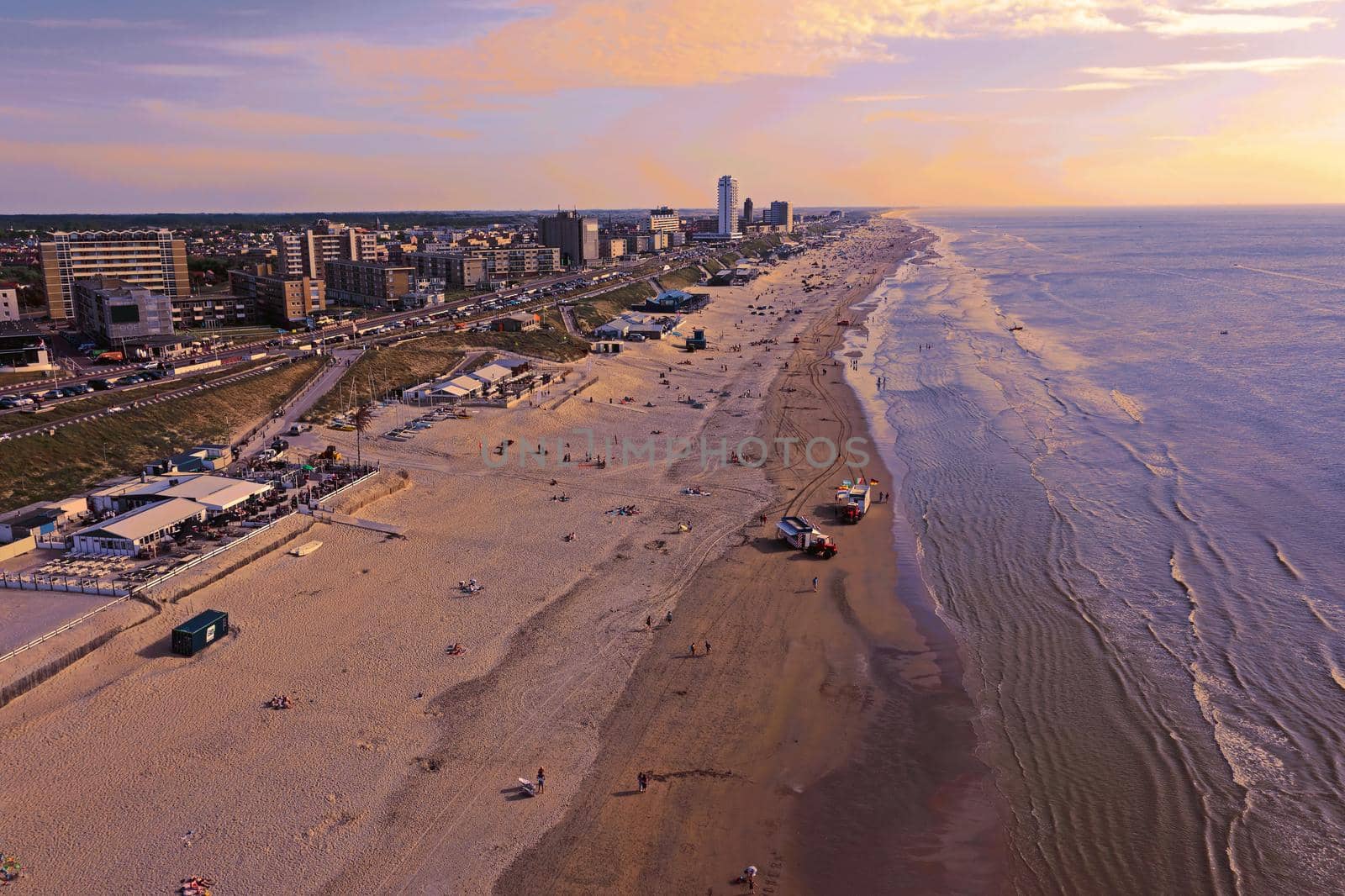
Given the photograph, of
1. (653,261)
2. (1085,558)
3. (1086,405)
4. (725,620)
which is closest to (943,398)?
(1086,405)

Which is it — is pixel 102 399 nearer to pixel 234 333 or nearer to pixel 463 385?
pixel 463 385

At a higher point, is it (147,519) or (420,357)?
(420,357)

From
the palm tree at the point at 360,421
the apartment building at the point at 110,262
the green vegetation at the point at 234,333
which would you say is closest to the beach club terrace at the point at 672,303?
the green vegetation at the point at 234,333

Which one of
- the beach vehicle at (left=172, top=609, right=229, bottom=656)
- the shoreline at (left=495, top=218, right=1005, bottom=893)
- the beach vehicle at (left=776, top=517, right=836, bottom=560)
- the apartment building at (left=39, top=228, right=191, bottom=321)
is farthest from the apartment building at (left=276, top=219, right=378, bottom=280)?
the shoreline at (left=495, top=218, right=1005, bottom=893)

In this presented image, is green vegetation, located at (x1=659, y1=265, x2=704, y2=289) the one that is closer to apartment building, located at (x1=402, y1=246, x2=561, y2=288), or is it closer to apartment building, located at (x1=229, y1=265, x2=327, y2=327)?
apartment building, located at (x1=402, y1=246, x2=561, y2=288)

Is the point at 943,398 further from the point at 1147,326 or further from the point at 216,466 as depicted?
the point at 216,466

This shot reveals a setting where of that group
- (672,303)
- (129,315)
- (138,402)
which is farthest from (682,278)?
(138,402)

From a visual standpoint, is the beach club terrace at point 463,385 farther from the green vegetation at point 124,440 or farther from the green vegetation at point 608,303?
the green vegetation at point 608,303
